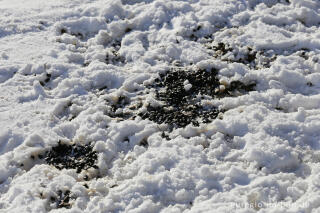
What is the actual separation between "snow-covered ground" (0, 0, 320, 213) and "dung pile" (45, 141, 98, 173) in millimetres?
54

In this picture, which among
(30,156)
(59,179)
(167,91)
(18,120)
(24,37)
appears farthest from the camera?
(24,37)

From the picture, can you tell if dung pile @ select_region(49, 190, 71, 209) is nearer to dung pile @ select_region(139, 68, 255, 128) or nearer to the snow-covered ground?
the snow-covered ground

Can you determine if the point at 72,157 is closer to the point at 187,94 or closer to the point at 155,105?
the point at 155,105

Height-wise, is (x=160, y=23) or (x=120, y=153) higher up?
(x=160, y=23)

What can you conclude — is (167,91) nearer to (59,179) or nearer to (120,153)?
(120,153)

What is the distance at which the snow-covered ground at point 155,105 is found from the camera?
356 centimetres

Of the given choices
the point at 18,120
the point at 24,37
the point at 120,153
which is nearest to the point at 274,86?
the point at 120,153

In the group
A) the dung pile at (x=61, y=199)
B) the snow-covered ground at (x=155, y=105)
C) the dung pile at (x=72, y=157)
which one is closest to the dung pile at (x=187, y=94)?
the snow-covered ground at (x=155, y=105)

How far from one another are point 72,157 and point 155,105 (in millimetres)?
1088

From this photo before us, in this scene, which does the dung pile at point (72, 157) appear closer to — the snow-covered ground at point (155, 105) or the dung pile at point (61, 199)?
the snow-covered ground at point (155, 105)

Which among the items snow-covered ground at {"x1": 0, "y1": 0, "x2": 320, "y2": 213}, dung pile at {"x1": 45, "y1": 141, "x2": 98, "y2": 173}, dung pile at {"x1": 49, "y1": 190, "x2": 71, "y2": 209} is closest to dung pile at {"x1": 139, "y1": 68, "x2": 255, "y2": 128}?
snow-covered ground at {"x1": 0, "y1": 0, "x2": 320, "y2": 213}

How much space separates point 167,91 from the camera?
4750 mm

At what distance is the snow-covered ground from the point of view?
140 inches

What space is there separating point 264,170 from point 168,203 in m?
0.92
